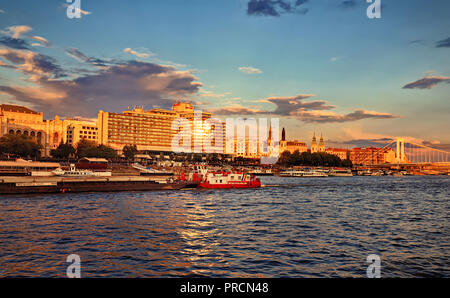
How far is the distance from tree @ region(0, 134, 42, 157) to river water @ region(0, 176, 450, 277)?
276ft

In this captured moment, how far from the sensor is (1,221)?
28.6 metres

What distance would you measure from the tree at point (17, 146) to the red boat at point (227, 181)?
237 feet

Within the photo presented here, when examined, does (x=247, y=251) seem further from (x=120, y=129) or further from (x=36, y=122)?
(x=120, y=129)

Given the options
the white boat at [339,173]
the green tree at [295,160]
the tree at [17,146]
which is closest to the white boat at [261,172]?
the green tree at [295,160]

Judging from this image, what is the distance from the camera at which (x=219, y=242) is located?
2162 centimetres

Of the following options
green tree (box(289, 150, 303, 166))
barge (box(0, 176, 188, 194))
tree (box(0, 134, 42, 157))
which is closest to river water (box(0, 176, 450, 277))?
barge (box(0, 176, 188, 194))

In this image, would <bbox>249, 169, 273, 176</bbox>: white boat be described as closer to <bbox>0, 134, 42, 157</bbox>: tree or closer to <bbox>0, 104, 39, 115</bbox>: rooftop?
<bbox>0, 134, 42, 157</bbox>: tree

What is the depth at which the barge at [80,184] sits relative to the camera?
52.8 meters

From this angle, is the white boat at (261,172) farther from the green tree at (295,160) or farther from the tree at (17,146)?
the tree at (17,146)

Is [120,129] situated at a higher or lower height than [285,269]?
higher

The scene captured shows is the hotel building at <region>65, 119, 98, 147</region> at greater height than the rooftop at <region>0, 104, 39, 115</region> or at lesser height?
lesser

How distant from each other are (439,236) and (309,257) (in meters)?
12.4

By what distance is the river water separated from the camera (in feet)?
52.5
